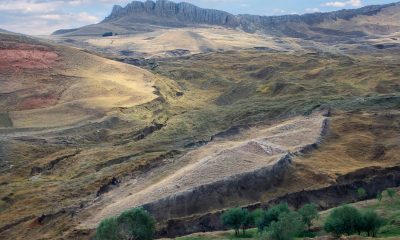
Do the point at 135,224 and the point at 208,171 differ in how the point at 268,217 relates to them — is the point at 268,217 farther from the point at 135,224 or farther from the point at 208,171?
the point at 208,171


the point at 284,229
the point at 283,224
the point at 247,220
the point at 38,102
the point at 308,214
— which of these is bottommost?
the point at 38,102

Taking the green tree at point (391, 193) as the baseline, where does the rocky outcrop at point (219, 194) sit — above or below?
below

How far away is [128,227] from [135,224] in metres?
0.45

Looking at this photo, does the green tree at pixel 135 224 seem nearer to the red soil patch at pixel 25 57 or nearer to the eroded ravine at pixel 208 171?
the eroded ravine at pixel 208 171

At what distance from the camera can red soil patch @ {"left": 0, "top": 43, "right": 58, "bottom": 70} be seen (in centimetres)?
7731

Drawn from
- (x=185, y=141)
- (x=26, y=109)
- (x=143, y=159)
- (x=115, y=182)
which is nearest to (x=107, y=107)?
(x=26, y=109)

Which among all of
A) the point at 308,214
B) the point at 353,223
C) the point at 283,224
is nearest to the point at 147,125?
the point at 308,214

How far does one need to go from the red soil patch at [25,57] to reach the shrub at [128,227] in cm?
5252

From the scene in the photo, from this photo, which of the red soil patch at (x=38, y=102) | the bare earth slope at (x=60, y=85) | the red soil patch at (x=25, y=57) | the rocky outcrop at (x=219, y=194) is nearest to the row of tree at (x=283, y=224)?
the rocky outcrop at (x=219, y=194)

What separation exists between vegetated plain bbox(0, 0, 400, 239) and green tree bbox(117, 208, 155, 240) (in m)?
4.33

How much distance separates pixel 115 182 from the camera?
42250mm

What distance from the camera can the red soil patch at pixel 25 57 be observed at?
77306 mm

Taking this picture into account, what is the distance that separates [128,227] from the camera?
2872cm

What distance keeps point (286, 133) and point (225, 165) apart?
382 inches
